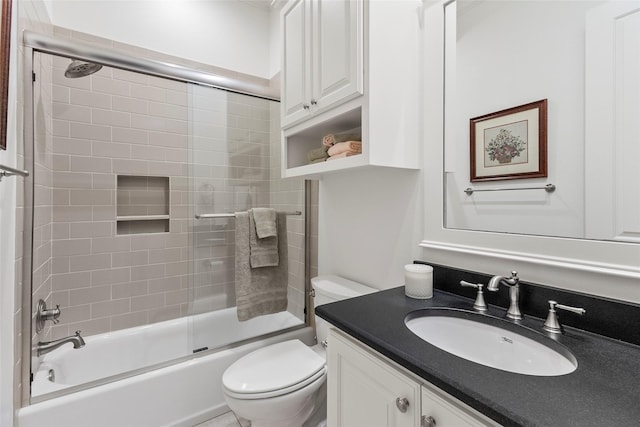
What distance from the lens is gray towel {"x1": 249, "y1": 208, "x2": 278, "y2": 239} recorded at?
6.18ft

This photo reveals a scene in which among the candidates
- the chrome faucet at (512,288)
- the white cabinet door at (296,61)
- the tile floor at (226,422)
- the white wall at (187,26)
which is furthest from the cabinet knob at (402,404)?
the white wall at (187,26)

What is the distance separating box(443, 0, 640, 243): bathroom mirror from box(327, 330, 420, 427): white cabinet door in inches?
25.0

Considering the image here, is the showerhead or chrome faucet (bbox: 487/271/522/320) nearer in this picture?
chrome faucet (bbox: 487/271/522/320)

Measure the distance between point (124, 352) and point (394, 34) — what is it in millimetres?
2427

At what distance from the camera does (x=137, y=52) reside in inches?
81.9

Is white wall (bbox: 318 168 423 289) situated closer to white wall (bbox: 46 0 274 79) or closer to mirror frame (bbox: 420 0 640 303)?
mirror frame (bbox: 420 0 640 303)

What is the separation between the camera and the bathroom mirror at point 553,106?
2.55ft

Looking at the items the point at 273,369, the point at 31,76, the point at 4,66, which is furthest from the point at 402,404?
the point at 31,76

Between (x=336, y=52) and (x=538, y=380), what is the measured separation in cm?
123

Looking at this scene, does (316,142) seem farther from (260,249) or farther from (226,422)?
(226,422)

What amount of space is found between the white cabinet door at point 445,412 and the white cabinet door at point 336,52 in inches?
38.4

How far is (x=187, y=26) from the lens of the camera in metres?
2.24

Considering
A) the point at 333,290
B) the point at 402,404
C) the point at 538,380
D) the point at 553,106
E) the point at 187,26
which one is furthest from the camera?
the point at 187,26

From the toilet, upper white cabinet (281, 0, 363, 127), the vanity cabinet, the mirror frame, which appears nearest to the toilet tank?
the toilet
